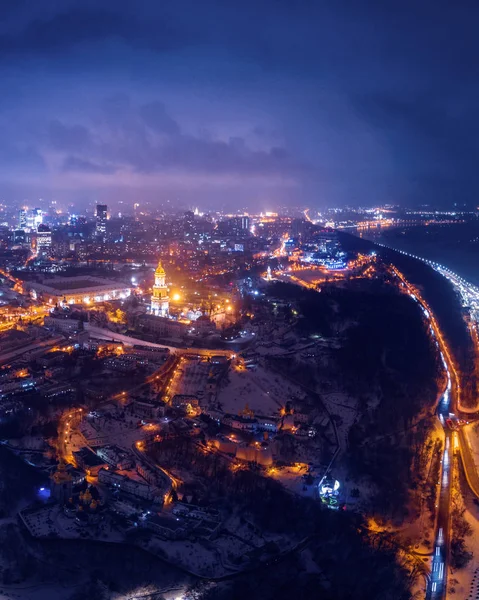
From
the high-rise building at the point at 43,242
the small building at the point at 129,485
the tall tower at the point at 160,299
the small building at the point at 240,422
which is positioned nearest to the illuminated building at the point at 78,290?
the tall tower at the point at 160,299

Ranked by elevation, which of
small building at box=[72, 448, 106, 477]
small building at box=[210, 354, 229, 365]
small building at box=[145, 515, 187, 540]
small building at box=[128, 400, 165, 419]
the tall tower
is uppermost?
the tall tower

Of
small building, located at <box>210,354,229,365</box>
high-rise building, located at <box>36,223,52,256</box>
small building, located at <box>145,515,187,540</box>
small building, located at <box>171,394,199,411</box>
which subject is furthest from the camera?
high-rise building, located at <box>36,223,52,256</box>

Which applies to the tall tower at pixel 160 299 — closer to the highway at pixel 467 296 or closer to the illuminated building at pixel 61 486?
the highway at pixel 467 296

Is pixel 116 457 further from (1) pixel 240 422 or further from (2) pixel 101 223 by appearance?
(2) pixel 101 223

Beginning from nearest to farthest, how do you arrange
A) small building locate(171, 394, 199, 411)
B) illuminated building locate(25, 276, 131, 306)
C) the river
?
small building locate(171, 394, 199, 411), illuminated building locate(25, 276, 131, 306), the river

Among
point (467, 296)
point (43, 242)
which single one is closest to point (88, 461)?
point (467, 296)

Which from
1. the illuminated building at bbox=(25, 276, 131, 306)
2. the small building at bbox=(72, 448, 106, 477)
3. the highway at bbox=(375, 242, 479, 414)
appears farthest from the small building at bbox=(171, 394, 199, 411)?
the illuminated building at bbox=(25, 276, 131, 306)

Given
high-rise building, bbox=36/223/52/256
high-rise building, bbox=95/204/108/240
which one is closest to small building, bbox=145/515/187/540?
high-rise building, bbox=36/223/52/256

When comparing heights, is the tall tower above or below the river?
below

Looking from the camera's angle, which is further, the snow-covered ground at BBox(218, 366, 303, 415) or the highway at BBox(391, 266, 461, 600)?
the snow-covered ground at BBox(218, 366, 303, 415)

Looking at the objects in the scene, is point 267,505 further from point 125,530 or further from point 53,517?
point 53,517

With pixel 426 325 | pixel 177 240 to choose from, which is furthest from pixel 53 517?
pixel 177 240

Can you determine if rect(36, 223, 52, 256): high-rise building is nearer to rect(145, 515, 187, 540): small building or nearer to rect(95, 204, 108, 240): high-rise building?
rect(95, 204, 108, 240): high-rise building
